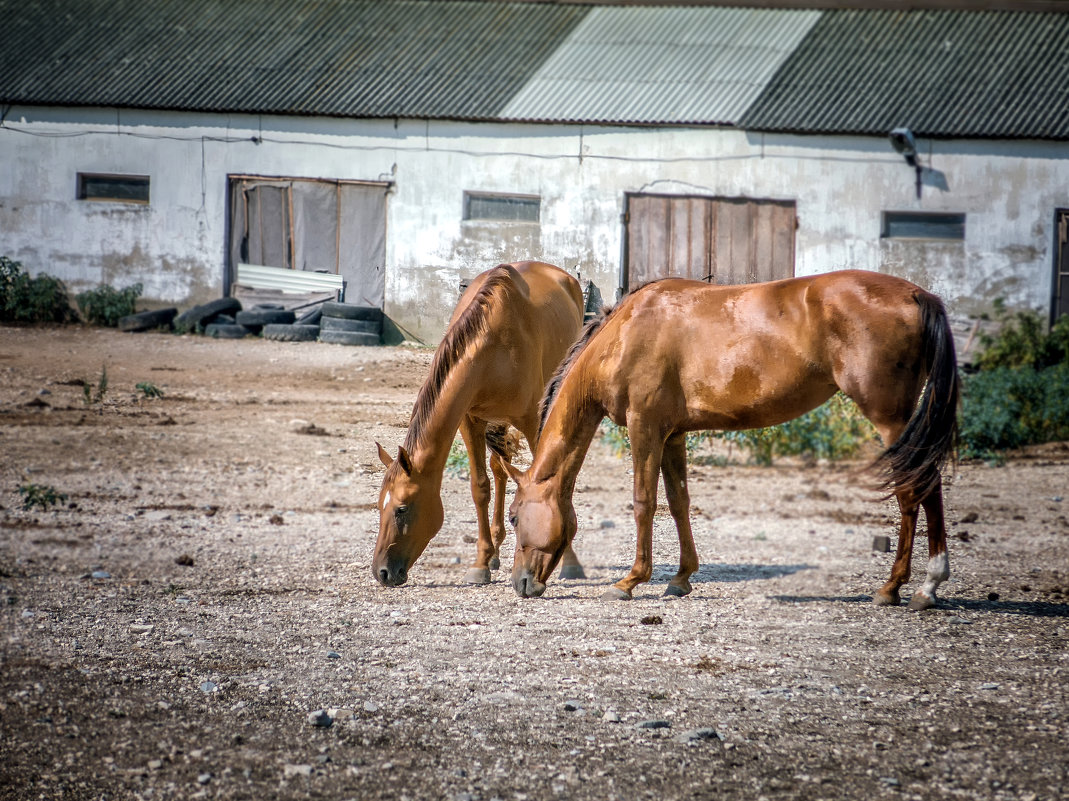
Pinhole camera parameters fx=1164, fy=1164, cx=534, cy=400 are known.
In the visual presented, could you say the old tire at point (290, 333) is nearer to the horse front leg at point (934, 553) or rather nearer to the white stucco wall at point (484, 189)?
the white stucco wall at point (484, 189)

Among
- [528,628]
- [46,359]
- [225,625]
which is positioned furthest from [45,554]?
[528,628]

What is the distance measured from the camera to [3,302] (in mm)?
8328

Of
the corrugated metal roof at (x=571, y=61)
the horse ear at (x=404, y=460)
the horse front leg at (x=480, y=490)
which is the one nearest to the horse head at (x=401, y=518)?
the horse ear at (x=404, y=460)

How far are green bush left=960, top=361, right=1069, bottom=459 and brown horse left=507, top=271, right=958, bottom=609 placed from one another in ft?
17.5

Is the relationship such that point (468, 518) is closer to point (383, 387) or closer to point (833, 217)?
point (383, 387)

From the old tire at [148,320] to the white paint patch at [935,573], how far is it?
5.65 meters

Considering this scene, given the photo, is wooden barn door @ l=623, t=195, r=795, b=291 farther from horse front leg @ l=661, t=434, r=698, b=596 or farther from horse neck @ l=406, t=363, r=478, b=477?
horse neck @ l=406, t=363, r=478, b=477

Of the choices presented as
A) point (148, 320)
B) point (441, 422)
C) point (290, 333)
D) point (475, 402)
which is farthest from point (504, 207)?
point (441, 422)

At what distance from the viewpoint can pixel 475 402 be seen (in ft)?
19.7

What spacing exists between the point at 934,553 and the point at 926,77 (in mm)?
11249

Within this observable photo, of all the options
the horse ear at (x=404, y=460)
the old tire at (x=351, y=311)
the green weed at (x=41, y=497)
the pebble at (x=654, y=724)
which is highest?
the old tire at (x=351, y=311)

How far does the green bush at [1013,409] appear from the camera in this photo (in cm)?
1067

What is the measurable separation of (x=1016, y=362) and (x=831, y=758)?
8.61m

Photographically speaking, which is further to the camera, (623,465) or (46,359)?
(623,465)
